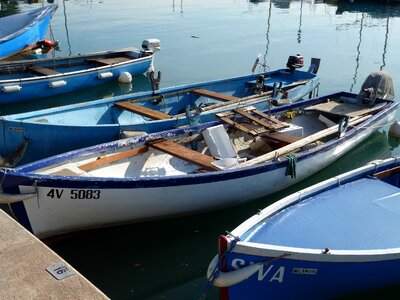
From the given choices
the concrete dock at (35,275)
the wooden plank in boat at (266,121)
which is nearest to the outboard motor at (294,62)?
the wooden plank in boat at (266,121)

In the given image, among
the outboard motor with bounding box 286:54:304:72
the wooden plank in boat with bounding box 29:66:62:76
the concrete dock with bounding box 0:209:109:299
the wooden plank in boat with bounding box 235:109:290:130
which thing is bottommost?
the concrete dock with bounding box 0:209:109:299

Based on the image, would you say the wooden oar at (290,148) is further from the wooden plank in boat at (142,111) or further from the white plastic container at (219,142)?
the wooden plank in boat at (142,111)

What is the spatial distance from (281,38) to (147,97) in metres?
15.4

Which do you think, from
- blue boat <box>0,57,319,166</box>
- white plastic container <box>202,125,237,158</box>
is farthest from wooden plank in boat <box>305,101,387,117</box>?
white plastic container <box>202,125,237,158</box>

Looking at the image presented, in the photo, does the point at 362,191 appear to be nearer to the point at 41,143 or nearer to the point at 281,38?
the point at 41,143

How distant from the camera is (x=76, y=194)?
659cm

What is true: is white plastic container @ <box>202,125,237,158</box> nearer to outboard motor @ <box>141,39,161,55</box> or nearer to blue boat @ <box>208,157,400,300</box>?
blue boat @ <box>208,157,400,300</box>

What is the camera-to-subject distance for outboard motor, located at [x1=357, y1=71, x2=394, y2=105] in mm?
11044

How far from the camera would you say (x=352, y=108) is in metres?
10.9

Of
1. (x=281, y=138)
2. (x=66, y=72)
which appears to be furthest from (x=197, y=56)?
(x=281, y=138)

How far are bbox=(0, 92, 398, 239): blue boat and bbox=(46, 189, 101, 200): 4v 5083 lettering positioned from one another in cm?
1

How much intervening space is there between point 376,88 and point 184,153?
5863mm

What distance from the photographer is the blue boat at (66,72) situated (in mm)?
13703

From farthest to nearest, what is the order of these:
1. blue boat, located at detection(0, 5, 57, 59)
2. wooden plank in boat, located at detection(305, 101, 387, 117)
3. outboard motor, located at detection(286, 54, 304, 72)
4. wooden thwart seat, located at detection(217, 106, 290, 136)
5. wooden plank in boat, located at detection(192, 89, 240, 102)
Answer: blue boat, located at detection(0, 5, 57, 59) → outboard motor, located at detection(286, 54, 304, 72) → wooden plank in boat, located at detection(192, 89, 240, 102) → wooden plank in boat, located at detection(305, 101, 387, 117) → wooden thwart seat, located at detection(217, 106, 290, 136)
